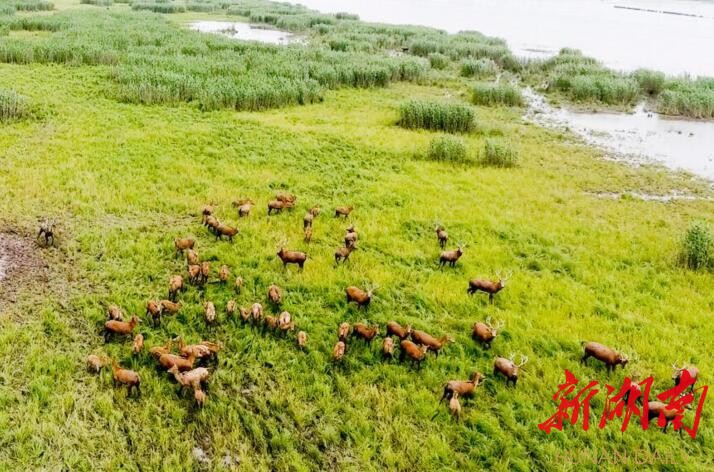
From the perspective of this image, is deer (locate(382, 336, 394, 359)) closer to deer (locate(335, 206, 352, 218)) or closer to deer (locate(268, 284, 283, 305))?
deer (locate(268, 284, 283, 305))

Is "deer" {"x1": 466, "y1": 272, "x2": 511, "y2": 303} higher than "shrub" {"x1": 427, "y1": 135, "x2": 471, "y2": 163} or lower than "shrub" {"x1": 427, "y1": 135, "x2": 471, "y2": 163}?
lower

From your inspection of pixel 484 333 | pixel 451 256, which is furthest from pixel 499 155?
pixel 484 333

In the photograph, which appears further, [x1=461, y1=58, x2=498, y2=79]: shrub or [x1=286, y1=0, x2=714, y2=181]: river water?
[x1=461, y1=58, x2=498, y2=79]: shrub

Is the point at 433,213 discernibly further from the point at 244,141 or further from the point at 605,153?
the point at 605,153

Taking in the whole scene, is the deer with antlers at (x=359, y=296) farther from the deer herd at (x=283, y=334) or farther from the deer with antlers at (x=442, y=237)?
the deer with antlers at (x=442, y=237)

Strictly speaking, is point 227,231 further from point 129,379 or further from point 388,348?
point 388,348

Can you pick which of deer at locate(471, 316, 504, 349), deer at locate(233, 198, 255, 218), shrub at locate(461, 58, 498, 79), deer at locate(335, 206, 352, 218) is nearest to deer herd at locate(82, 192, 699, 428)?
deer at locate(471, 316, 504, 349)
